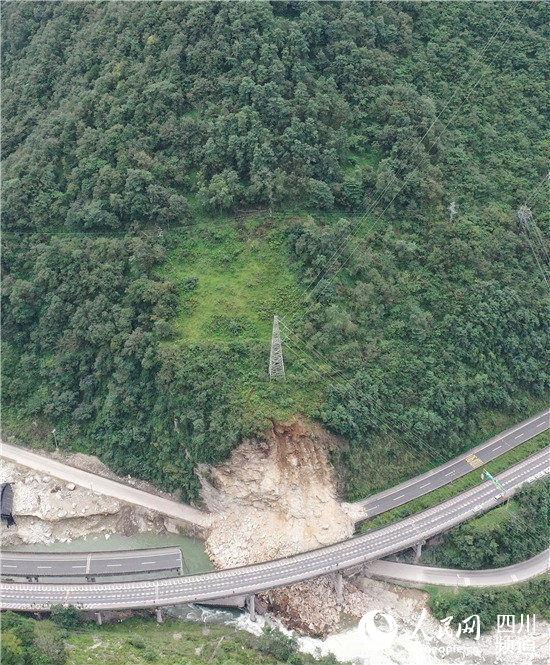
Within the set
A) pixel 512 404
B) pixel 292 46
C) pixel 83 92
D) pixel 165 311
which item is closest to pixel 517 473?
pixel 512 404

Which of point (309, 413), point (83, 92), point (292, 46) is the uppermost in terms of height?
point (292, 46)

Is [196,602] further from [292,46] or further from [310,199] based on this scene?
[292,46]

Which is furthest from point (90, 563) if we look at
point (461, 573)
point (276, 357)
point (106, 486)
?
point (461, 573)

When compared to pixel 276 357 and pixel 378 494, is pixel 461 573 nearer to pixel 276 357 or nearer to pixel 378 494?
pixel 378 494

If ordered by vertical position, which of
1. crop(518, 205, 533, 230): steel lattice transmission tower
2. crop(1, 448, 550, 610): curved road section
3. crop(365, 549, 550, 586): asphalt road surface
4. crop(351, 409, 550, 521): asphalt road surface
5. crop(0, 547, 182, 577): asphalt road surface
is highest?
crop(518, 205, 533, 230): steel lattice transmission tower

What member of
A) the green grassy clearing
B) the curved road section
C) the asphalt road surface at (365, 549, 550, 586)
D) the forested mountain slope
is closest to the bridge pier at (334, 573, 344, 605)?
the curved road section

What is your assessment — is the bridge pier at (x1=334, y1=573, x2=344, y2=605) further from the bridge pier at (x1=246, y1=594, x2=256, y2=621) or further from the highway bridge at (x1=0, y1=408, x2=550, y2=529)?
the bridge pier at (x1=246, y1=594, x2=256, y2=621)
